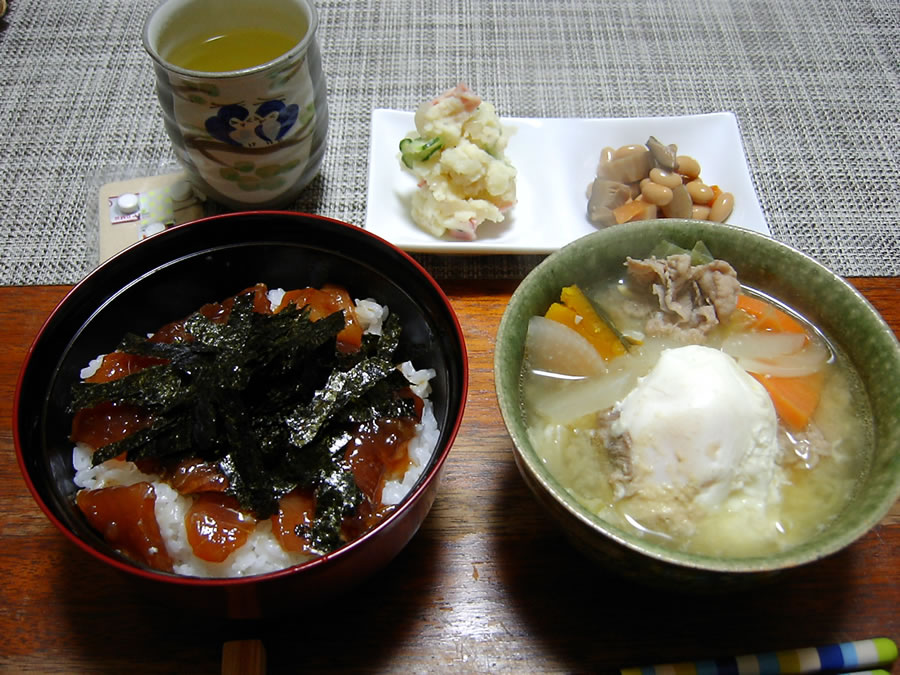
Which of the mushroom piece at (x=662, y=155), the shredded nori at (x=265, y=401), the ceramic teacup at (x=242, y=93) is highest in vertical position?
the ceramic teacup at (x=242, y=93)

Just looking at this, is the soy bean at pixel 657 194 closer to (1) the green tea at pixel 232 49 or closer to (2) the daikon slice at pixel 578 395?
(2) the daikon slice at pixel 578 395

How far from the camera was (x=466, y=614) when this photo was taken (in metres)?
1.27

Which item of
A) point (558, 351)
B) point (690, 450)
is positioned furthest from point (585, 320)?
point (690, 450)

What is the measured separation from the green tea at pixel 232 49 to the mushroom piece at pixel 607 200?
0.93m

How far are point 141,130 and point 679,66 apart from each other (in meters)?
1.89

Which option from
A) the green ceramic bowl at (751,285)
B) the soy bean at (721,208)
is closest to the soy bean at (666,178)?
the soy bean at (721,208)

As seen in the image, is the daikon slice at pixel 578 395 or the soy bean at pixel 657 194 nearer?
the daikon slice at pixel 578 395

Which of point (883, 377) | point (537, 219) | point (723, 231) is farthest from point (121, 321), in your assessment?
point (883, 377)

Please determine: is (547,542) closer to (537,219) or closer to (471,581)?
(471,581)

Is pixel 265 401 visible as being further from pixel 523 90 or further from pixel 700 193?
pixel 523 90

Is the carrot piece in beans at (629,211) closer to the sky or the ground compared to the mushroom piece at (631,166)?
closer to the ground

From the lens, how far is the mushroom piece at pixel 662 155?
1913 mm

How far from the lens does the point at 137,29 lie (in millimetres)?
2496

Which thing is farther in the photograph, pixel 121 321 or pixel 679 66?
pixel 679 66
